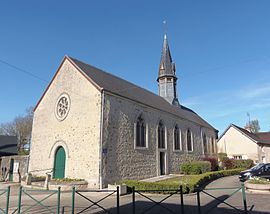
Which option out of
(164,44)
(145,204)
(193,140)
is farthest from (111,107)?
(164,44)

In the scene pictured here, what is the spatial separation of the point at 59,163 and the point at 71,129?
2571 mm

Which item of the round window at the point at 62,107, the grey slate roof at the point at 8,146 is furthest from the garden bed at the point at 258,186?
the grey slate roof at the point at 8,146

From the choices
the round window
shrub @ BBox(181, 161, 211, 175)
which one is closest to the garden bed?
shrub @ BBox(181, 161, 211, 175)

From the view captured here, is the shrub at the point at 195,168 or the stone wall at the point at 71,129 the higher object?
the stone wall at the point at 71,129

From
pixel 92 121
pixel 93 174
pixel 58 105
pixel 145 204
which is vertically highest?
pixel 58 105

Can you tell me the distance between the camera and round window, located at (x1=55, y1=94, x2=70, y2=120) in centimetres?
1766

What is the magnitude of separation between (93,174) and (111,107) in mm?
4436

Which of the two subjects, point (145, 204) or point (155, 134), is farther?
point (155, 134)

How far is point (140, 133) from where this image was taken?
18.6 metres

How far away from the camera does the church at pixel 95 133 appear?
15305 millimetres

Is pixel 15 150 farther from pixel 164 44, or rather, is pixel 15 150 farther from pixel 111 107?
pixel 164 44

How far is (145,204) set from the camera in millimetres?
9883

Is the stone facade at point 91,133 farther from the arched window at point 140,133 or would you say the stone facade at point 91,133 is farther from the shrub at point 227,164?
the shrub at point 227,164

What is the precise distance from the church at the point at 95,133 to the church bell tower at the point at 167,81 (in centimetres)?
769
